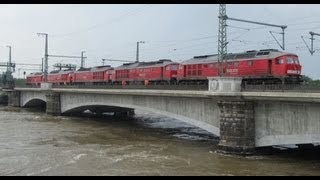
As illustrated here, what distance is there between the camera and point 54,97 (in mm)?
65438

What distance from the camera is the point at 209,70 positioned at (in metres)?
39.6

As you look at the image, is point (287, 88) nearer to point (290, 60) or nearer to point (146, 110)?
point (290, 60)

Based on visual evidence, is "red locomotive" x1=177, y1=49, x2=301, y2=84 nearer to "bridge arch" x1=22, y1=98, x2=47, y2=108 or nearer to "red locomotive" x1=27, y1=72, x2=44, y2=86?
"bridge arch" x1=22, y1=98, x2=47, y2=108

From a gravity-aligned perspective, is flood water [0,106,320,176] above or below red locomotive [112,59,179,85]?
below

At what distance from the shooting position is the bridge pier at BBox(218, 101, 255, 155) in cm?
2880

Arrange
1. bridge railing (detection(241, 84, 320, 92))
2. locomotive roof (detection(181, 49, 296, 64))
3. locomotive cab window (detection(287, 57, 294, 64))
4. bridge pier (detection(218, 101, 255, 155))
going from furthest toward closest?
locomotive roof (detection(181, 49, 296, 64))
locomotive cab window (detection(287, 57, 294, 64))
bridge pier (detection(218, 101, 255, 155))
bridge railing (detection(241, 84, 320, 92))

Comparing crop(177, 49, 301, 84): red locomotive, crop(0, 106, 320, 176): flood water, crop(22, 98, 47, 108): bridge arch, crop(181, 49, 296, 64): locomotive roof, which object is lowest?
crop(0, 106, 320, 176): flood water

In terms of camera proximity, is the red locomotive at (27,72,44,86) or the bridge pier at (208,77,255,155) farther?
the red locomotive at (27,72,44,86)

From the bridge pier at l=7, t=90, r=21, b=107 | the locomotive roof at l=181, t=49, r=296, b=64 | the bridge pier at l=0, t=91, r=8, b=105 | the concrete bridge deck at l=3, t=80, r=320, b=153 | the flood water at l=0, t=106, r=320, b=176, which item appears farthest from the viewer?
the bridge pier at l=0, t=91, r=8, b=105

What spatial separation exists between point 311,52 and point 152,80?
2181cm

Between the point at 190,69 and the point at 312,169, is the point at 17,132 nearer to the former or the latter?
the point at 190,69

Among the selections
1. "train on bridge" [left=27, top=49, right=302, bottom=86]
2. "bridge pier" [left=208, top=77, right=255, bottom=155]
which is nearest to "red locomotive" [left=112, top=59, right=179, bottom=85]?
"train on bridge" [left=27, top=49, right=302, bottom=86]

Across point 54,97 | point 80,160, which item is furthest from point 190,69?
point 54,97

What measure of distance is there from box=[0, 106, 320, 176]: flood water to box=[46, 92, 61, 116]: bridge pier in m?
20.1
